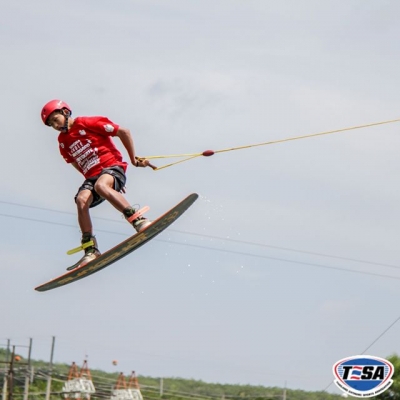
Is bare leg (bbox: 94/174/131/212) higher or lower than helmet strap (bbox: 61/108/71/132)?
lower

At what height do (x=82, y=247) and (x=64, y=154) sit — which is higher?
(x=64, y=154)

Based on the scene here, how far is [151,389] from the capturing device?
40500mm

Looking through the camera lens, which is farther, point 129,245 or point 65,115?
point 129,245

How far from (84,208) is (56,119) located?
1.45 m

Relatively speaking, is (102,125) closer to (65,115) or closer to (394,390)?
(65,115)

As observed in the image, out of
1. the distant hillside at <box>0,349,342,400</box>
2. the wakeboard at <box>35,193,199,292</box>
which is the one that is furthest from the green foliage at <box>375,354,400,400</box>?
the wakeboard at <box>35,193,199,292</box>

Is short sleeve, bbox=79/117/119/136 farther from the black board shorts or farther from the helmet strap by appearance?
the black board shorts

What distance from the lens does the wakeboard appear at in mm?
18297

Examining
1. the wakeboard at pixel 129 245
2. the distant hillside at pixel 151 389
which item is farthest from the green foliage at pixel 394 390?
the wakeboard at pixel 129 245

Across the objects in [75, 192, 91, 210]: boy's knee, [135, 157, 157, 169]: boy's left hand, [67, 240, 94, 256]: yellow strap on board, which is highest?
[135, 157, 157, 169]: boy's left hand

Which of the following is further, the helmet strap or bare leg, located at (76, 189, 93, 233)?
Result: bare leg, located at (76, 189, 93, 233)

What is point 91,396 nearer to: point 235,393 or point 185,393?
point 185,393

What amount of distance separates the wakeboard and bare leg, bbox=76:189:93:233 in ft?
1.73

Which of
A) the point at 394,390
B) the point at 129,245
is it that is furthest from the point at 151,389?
the point at 129,245
